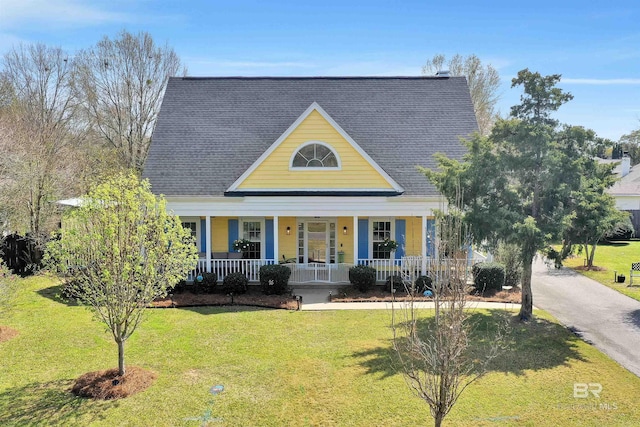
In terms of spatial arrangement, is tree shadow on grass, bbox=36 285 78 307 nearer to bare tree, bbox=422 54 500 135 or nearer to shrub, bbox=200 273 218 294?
shrub, bbox=200 273 218 294

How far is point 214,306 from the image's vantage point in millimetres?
14812

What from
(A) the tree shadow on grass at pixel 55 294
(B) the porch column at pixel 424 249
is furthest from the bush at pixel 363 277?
(A) the tree shadow on grass at pixel 55 294

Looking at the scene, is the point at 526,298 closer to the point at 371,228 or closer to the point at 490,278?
the point at 490,278

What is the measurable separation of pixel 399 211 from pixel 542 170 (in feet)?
19.4

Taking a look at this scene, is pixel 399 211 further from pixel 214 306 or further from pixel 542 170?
pixel 214 306

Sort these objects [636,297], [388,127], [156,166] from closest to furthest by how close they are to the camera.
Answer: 1. [636,297]
2. [156,166]
3. [388,127]

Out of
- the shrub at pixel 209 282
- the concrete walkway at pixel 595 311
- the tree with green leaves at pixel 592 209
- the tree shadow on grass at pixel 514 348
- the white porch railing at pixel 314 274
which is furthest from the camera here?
the white porch railing at pixel 314 274

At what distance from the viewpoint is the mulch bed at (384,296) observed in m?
15.4

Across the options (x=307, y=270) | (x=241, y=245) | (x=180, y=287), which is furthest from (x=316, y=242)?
(x=180, y=287)

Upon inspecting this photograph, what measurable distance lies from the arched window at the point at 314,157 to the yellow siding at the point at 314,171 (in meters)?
0.25

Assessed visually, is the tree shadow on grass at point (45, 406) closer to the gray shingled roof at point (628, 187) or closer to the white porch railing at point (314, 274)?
the white porch railing at point (314, 274)


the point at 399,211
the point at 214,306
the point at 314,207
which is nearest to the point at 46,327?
the point at 214,306

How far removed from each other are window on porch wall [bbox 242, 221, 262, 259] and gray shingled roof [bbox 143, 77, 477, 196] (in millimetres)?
2002

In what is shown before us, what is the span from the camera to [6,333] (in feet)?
38.1
